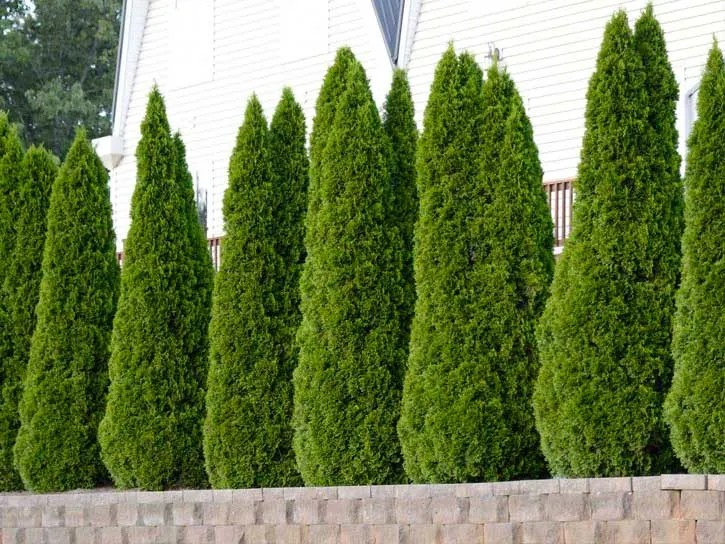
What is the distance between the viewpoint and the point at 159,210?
14367 mm

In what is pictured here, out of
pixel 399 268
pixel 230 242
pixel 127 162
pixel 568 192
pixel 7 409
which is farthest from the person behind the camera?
pixel 127 162

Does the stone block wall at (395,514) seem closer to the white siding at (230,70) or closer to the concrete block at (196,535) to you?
the concrete block at (196,535)

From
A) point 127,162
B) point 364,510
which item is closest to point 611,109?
point 364,510

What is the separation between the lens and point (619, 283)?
421 inches

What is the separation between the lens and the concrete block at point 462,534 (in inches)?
426

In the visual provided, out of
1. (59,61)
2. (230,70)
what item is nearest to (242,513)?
(230,70)

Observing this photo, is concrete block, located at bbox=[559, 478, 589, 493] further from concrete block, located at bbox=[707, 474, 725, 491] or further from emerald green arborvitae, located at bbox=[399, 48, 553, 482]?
emerald green arborvitae, located at bbox=[399, 48, 553, 482]

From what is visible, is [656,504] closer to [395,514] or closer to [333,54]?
[395,514]

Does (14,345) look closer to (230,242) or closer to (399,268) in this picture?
(230,242)

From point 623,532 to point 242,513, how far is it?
3.97 meters

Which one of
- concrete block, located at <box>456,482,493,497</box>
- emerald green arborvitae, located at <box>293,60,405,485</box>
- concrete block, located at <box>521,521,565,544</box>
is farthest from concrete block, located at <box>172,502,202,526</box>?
concrete block, located at <box>521,521,565,544</box>

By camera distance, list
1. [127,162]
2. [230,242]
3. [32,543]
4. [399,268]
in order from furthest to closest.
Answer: [127,162] → [32,543] → [230,242] → [399,268]

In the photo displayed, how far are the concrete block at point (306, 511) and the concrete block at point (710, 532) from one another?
368 centimetres

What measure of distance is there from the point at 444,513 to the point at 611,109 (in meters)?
3.44
